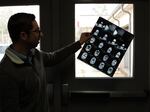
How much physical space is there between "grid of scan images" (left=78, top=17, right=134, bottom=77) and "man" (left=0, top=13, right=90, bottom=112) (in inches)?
24.2

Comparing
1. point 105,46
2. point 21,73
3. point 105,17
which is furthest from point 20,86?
point 105,17

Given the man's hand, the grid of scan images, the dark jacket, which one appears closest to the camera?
the dark jacket

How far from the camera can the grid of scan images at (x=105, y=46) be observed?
2242mm

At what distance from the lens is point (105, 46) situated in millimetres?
2264

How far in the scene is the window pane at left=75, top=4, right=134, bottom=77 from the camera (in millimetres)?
2293

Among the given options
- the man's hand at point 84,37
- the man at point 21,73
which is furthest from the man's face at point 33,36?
the man's hand at point 84,37

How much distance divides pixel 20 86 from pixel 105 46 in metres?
0.86

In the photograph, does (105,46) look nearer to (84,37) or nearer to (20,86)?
(84,37)

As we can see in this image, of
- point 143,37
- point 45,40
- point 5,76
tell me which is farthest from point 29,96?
point 143,37

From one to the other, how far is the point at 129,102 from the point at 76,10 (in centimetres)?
86

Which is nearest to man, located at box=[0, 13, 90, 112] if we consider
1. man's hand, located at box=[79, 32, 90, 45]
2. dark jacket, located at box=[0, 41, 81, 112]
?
dark jacket, located at box=[0, 41, 81, 112]

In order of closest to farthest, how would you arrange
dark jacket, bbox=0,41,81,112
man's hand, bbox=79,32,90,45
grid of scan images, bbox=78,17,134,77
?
dark jacket, bbox=0,41,81,112
man's hand, bbox=79,32,90,45
grid of scan images, bbox=78,17,134,77

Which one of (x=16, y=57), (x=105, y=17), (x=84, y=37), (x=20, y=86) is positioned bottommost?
(x=20, y=86)

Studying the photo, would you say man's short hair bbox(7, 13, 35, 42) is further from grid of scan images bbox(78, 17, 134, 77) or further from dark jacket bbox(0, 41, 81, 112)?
grid of scan images bbox(78, 17, 134, 77)
